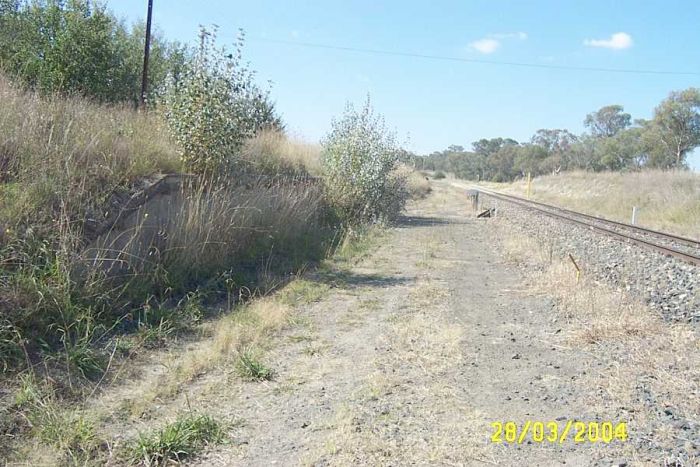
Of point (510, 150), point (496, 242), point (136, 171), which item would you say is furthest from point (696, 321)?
point (510, 150)

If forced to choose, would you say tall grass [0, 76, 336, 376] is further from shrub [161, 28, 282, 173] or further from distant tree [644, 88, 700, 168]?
distant tree [644, 88, 700, 168]

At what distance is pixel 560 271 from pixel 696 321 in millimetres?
2358

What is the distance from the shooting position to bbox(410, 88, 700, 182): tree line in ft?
165

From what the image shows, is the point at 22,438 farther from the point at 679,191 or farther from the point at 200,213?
the point at 679,191

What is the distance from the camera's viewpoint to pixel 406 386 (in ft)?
14.5

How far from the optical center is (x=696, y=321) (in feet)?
21.1

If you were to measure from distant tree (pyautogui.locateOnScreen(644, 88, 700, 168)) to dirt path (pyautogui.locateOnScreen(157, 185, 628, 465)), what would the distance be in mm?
49877

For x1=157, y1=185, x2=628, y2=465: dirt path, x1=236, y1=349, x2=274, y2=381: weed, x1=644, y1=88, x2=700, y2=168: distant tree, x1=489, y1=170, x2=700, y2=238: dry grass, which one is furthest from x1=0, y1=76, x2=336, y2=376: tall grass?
x1=644, y1=88, x2=700, y2=168: distant tree

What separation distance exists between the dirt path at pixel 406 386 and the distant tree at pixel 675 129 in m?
49.9

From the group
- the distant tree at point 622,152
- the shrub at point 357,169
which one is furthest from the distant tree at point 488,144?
the shrub at point 357,169

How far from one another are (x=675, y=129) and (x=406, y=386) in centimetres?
5687

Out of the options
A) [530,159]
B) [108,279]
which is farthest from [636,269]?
[530,159]

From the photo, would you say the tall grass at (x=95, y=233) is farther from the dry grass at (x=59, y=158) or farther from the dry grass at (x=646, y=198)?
the dry grass at (x=646, y=198)

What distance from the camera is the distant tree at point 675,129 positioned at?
4925cm
